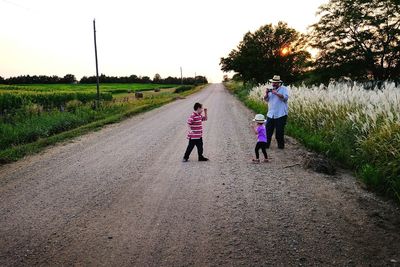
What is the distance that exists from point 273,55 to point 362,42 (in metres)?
19.1

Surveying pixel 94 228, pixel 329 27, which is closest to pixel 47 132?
pixel 94 228

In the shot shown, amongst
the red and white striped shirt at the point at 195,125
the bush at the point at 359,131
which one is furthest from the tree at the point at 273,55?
the red and white striped shirt at the point at 195,125

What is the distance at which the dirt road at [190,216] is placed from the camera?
3393mm

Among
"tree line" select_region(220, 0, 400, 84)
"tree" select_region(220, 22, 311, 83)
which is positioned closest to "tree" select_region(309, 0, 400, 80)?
"tree line" select_region(220, 0, 400, 84)

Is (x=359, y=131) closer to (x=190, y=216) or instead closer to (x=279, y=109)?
(x=279, y=109)

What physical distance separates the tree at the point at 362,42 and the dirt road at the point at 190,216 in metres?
22.5

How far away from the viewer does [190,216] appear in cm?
434

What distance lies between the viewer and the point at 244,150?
8539 millimetres

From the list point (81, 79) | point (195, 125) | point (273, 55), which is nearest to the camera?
point (195, 125)

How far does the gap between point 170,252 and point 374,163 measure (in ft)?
14.1

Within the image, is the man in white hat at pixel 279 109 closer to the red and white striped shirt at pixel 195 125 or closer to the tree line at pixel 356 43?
the red and white striped shirt at pixel 195 125

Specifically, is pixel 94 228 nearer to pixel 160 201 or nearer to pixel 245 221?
pixel 160 201

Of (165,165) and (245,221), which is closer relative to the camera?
(245,221)

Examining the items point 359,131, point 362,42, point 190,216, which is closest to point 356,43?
point 362,42
